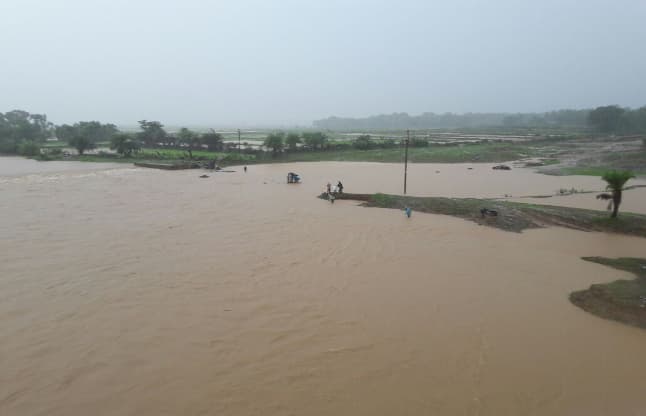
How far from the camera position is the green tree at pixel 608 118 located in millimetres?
64250

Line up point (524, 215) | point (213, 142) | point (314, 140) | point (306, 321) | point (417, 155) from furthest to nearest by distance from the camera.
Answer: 1. point (213, 142)
2. point (314, 140)
3. point (417, 155)
4. point (524, 215)
5. point (306, 321)

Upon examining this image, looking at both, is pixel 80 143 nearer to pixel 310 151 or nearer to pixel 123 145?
pixel 123 145

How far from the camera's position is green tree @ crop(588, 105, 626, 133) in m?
64.2

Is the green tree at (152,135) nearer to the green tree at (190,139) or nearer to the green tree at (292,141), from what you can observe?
A: the green tree at (190,139)

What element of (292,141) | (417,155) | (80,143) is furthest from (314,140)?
(80,143)

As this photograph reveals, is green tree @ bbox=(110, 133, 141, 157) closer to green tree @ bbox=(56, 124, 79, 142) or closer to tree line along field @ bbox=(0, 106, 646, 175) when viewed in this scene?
tree line along field @ bbox=(0, 106, 646, 175)

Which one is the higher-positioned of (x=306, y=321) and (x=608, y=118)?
(x=608, y=118)

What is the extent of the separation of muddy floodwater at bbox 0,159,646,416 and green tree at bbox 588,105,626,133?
221 ft

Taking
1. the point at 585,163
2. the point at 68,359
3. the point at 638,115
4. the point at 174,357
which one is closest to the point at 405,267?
the point at 174,357

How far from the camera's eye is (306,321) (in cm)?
704

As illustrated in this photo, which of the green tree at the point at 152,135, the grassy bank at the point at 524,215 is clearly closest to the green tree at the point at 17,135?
the green tree at the point at 152,135

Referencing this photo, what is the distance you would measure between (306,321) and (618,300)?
6.33m

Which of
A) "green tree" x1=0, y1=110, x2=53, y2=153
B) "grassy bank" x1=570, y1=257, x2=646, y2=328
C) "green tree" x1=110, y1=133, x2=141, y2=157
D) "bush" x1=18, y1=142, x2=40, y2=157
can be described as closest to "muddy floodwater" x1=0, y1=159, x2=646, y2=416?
"grassy bank" x1=570, y1=257, x2=646, y2=328

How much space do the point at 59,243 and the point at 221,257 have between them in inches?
213
